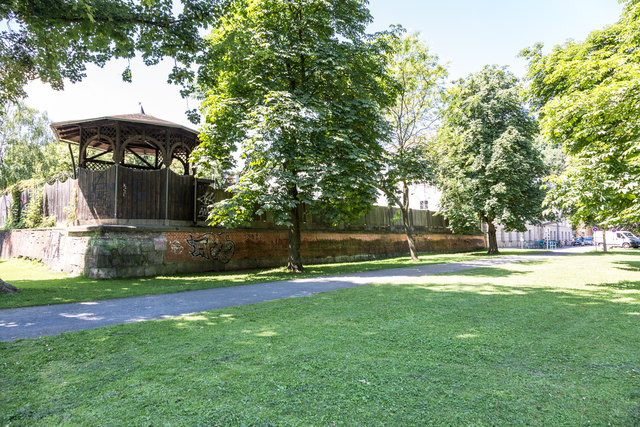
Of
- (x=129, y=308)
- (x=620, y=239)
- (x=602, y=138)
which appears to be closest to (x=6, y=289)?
(x=129, y=308)

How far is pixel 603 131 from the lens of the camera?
32.2ft

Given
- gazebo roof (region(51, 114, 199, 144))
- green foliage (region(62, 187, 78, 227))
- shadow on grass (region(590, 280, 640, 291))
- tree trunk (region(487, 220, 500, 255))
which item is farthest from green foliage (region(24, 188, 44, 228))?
tree trunk (region(487, 220, 500, 255))

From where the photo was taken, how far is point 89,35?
292 inches

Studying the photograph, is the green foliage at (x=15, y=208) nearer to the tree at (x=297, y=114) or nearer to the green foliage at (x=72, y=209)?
the green foliage at (x=72, y=209)

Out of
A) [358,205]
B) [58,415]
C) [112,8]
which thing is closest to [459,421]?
[58,415]

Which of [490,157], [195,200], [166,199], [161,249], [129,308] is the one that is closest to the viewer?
[129,308]

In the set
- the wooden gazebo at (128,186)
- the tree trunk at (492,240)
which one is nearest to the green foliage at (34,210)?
the wooden gazebo at (128,186)

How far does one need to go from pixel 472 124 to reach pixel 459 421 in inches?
1095

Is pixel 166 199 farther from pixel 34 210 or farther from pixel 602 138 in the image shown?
pixel 602 138

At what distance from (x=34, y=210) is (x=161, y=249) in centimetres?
1069

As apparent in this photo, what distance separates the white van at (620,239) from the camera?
40.1m

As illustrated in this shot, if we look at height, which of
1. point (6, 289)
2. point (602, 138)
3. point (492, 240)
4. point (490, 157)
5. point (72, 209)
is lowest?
point (6, 289)

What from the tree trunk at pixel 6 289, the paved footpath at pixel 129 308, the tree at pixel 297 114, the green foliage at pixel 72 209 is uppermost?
the tree at pixel 297 114

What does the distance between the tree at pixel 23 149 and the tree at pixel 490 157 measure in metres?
38.8
